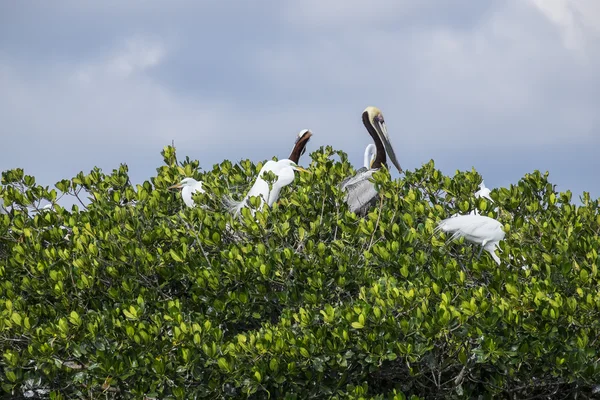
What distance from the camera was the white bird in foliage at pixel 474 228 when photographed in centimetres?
912

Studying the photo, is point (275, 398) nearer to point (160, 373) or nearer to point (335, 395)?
point (335, 395)

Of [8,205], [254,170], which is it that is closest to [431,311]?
[254,170]

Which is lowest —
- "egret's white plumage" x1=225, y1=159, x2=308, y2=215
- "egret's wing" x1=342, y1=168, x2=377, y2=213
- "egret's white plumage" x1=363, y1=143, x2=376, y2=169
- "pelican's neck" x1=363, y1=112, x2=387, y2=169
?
"egret's white plumage" x1=225, y1=159, x2=308, y2=215

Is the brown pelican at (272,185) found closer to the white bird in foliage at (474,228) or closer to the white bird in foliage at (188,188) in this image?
the white bird in foliage at (188,188)

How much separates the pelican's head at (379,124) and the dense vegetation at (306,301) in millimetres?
5595

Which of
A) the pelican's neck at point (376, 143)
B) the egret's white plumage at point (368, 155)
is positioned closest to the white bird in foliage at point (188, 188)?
the pelican's neck at point (376, 143)

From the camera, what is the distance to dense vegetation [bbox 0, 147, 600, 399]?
25.3 feet

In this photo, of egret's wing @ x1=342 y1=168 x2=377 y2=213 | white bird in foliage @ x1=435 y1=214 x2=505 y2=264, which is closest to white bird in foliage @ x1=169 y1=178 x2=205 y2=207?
egret's wing @ x1=342 y1=168 x2=377 y2=213

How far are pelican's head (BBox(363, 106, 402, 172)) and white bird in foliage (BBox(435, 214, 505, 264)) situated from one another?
7021mm

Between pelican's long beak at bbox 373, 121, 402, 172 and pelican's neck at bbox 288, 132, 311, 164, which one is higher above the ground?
pelican's neck at bbox 288, 132, 311, 164

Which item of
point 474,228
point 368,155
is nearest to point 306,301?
point 474,228

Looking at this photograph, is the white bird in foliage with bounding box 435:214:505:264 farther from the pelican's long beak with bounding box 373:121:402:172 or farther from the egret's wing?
the pelican's long beak with bounding box 373:121:402:172

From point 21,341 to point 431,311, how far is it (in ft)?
14.0

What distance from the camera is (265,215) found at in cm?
930
